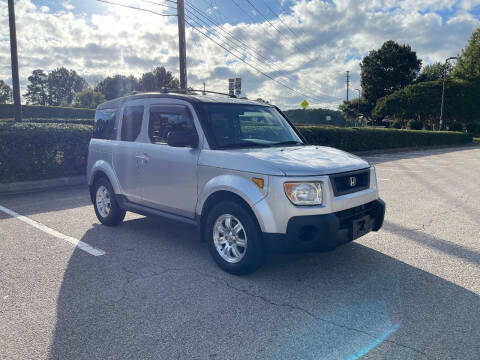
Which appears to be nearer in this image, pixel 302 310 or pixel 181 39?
pixel 302 310

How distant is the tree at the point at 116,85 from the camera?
102812 millimetres

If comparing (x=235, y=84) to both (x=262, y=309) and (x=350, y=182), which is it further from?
(x=262, y=309)

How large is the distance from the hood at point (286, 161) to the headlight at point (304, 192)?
10 centimetres

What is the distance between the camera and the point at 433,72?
240ft

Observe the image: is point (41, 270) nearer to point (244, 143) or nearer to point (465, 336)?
point (244, 143)

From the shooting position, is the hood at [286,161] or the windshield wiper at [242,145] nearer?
the hood at [286,161]

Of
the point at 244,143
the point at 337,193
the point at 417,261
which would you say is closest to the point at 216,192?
the point at 244,143

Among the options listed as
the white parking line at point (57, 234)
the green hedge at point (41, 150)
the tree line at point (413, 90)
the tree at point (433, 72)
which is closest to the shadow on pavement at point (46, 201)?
the white parking line at point (57, 234)

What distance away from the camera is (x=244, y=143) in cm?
479

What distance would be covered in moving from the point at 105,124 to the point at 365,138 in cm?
1952

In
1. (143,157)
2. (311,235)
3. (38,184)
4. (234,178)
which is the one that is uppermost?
(143,157)

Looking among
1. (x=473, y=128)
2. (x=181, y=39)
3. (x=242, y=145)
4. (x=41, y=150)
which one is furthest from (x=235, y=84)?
(x=473, y=128)

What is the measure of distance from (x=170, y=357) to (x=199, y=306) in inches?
31.5

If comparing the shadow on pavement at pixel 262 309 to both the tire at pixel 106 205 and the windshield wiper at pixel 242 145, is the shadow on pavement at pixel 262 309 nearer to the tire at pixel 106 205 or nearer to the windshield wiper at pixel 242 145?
the tire at pixel 106 205
